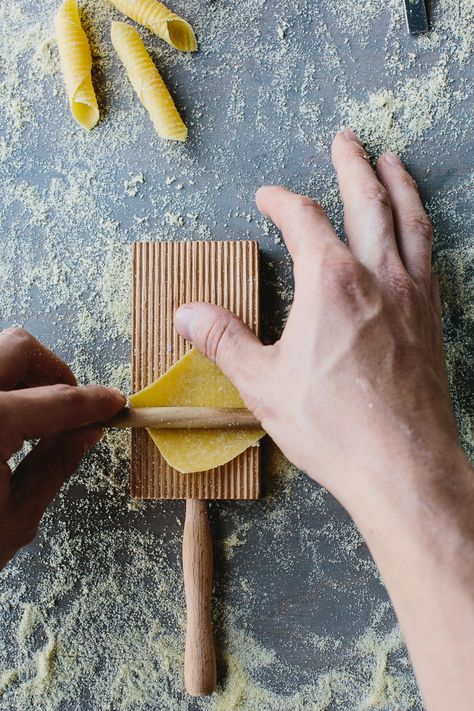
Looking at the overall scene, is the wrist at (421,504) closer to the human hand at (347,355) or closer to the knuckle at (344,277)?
the human hand at (347,355)

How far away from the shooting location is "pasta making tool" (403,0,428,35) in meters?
1.02

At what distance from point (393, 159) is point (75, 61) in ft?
1.61

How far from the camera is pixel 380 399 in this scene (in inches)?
29.6

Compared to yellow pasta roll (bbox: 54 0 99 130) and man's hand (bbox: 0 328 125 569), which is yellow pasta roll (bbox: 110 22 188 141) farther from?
man's hand (bbox: 0 328 125 569)

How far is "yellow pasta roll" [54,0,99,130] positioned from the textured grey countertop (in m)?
0.03

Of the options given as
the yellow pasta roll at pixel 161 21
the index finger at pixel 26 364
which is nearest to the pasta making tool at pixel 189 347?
the index finger at pixel 26 364

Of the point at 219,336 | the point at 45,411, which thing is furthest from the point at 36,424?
the point at 219,336

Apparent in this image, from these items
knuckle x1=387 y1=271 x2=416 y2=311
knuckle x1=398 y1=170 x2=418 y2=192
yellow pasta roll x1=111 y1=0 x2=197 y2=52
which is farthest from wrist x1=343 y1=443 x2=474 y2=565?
yellow pasta roll x1=111 y1=0 x2=197 y2=52

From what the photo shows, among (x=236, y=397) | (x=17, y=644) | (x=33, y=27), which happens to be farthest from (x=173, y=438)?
(x=33, y=27)

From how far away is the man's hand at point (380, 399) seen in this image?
677 mm

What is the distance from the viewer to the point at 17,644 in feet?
3.39

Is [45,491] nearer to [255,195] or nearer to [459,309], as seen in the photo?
[255,195]

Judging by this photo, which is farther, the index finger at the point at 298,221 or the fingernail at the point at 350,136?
the fingernail at the point at 350,136

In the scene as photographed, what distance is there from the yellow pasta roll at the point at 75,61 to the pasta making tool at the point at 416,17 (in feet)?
1.59
